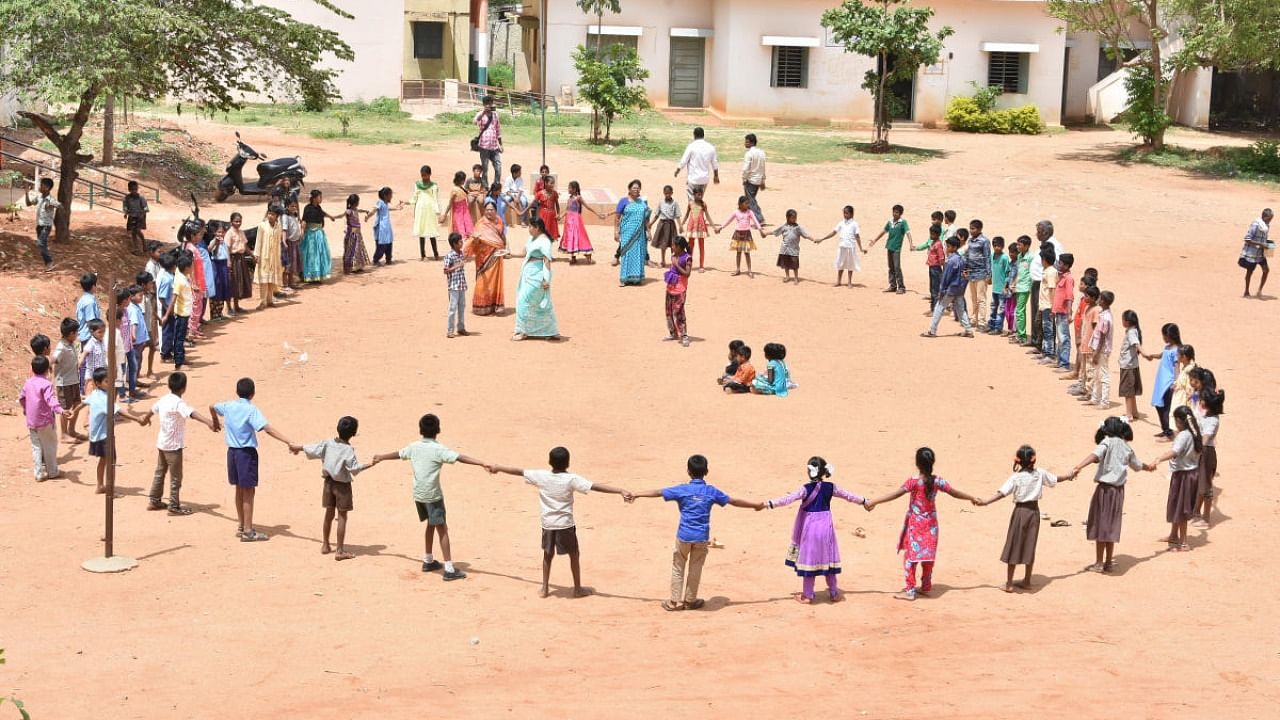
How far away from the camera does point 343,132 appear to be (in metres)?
34.9

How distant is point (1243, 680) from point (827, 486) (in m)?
3.00

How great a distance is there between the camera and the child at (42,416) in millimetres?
12758

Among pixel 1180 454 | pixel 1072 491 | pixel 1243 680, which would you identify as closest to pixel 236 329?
pixel 1072 491

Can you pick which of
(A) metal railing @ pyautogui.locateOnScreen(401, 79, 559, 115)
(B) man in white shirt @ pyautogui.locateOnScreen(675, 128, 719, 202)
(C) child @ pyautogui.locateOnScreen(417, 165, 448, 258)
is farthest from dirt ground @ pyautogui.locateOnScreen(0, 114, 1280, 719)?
(A) metal railing @ pyautogui.locateOnScreen(401, 79, 559, 115)

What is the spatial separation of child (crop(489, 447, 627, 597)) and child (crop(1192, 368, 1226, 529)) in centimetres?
520

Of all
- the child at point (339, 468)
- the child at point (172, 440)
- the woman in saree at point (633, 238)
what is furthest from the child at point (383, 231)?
the child at point (339, 468)

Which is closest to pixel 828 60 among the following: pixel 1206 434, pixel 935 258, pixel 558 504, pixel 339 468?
pixel 935 258

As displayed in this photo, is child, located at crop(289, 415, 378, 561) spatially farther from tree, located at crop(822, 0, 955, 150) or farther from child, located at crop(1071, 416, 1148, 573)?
tree, located at crop(822, 0, 955, 150)

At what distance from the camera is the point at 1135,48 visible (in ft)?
116

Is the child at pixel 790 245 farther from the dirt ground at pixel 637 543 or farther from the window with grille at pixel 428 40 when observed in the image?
the window with grille at pixel 428 40

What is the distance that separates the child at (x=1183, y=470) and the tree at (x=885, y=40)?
2286 centimetres

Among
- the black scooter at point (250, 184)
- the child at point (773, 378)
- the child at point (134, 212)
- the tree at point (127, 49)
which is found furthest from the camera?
the black scooter at point (250, 184)

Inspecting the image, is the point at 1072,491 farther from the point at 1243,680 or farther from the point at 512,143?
the point at 512,143

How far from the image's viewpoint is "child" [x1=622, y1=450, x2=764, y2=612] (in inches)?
402
